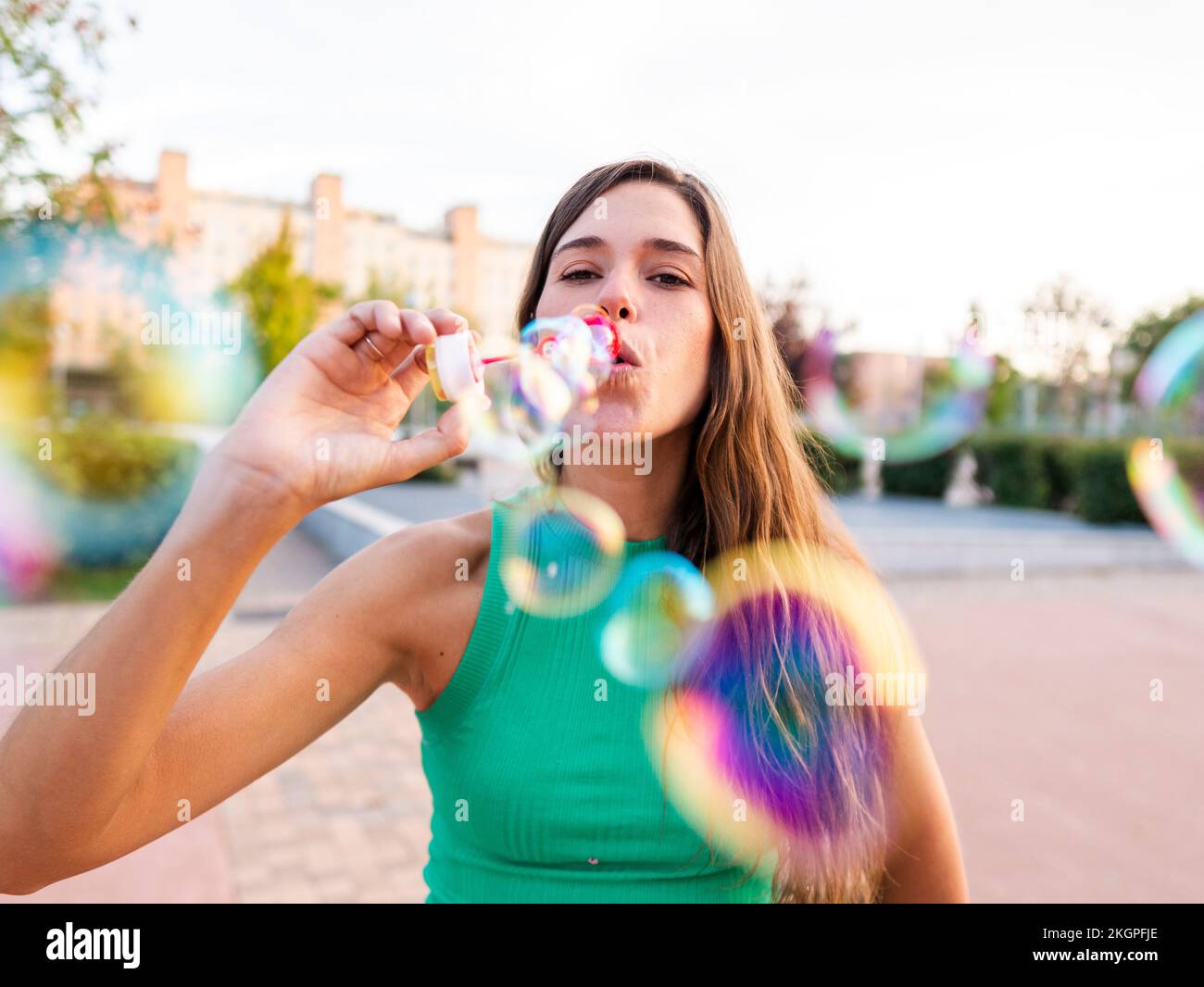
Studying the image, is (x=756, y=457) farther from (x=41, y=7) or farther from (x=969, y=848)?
(x=41, y=7)

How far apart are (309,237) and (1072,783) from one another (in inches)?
2227

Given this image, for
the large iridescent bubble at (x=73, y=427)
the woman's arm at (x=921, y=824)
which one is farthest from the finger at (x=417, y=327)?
the large iridescent bubble at (x=73, y=427)

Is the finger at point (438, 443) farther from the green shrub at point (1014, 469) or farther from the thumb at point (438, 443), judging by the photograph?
the green shrub at point (1014, 469)

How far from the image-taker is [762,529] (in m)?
1.80

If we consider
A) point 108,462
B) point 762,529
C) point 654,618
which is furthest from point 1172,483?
point 654,618

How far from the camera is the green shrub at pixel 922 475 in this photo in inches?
830

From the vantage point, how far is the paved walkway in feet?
11.8

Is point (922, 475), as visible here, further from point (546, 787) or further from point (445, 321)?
point (445, 321)

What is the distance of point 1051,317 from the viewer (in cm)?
3397

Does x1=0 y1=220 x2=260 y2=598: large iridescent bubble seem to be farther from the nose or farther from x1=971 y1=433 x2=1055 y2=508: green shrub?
x1=971 y1=433 x2=1055 y2=508: green shrub

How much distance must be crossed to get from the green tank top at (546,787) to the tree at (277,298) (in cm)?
2031

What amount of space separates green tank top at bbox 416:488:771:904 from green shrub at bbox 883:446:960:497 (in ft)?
69.2

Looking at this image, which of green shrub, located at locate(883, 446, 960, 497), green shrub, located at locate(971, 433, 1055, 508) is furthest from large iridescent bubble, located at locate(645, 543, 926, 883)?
green shrub, located at locate(883, 446, 960, 497)
